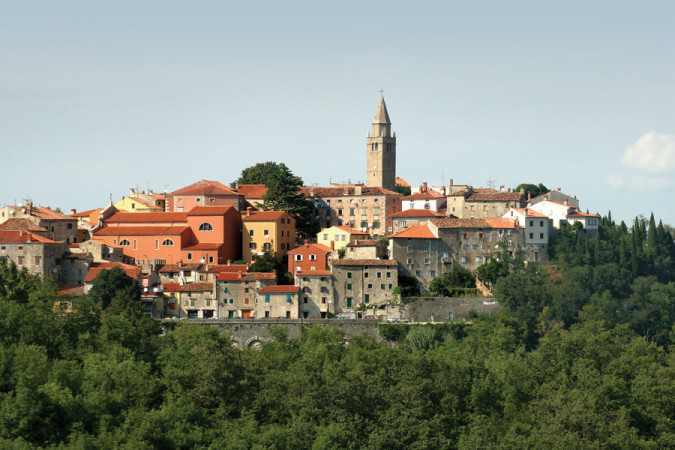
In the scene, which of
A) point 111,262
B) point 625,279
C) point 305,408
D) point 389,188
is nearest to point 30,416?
point 305,408

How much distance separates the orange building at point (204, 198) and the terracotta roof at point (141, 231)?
5087 mm

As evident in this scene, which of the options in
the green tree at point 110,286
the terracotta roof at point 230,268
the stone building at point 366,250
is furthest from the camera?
→ the stone building at point 366,250

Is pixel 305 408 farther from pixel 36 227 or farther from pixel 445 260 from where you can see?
pixel 36 227

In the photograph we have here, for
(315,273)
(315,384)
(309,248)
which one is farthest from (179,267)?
(315,384)

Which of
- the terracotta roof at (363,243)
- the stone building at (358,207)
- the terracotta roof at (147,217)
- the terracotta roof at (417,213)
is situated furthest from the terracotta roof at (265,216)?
the terracotta roof at (417,213)

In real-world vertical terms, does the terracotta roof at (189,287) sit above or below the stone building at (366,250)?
below

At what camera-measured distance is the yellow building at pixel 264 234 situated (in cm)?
8819

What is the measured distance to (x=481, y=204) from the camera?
302ft

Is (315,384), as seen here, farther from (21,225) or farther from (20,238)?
(21,225)

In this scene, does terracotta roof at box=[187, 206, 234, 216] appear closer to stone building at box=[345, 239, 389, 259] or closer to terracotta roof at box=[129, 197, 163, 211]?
terracotta roof at box=[129, 197, 163, 211]

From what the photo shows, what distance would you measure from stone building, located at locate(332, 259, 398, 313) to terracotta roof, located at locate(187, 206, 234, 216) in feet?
33.9

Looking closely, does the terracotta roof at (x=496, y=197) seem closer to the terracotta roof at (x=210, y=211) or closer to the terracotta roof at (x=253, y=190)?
the terracotta roof at (x=253, y=190)

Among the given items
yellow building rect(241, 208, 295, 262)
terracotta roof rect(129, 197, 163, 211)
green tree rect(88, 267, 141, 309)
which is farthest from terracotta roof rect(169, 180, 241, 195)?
green tree rect(88, 267, 141, 309)

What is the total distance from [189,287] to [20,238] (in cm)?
1226
